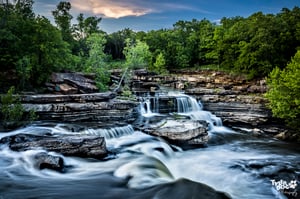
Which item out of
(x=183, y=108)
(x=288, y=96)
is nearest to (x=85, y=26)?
(x=183, y=108)

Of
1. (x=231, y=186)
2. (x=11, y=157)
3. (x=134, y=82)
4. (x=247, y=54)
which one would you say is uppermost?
(x=247, y=54)

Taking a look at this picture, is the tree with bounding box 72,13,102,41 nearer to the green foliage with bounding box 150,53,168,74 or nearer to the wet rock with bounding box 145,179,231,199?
the green foliage with bounding box 150,53,168,74

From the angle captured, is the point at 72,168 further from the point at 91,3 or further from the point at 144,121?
the point at 91,3

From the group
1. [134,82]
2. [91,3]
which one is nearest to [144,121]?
[134,82]

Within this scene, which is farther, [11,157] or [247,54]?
[247,54]

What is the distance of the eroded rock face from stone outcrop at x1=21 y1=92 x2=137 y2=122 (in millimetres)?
3245

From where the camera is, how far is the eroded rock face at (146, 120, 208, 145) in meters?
14.6

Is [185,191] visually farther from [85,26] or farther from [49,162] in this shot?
[85,26]

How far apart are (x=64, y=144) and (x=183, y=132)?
20.4 feet

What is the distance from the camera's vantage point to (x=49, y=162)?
10.4 meters

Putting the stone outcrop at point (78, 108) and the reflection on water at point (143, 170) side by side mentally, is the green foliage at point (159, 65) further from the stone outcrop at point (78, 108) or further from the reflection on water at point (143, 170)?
the reflection on water at point (143, 170)

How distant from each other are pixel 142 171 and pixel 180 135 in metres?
4.79

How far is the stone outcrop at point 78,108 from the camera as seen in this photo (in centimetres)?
1628

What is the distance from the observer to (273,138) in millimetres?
17531
